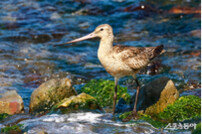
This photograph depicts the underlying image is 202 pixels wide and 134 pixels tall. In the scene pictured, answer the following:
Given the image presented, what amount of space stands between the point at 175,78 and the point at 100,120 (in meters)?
4.37

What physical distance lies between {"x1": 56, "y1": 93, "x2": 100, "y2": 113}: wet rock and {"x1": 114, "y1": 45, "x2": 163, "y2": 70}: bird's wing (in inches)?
47.4

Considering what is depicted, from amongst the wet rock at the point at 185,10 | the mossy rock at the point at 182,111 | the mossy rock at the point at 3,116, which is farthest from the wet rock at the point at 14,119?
the wet rock at the point at 185,10

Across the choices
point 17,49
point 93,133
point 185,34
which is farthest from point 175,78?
point 17,49

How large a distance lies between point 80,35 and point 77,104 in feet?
23.6

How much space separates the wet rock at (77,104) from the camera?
7621 millimetres

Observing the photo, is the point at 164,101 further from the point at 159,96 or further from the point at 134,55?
the point at 134,55

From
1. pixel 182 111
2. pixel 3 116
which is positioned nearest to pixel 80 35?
pixel 3 116

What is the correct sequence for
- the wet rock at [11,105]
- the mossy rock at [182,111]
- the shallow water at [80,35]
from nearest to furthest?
the mossy rock at [182,111], the wet rock at [11,105], the shallow water at [80,35]

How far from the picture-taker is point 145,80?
1071cm

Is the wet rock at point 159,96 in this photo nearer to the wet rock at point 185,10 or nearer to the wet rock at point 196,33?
the wet rock at point 196,33

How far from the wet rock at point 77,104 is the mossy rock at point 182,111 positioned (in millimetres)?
1509

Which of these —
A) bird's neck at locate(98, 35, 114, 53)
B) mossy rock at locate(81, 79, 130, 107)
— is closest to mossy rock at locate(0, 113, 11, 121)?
mossy rock at locate(81, 79, 130, 107)

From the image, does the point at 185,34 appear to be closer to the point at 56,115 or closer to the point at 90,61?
the point at 90,61

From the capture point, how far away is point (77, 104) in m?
7.69
